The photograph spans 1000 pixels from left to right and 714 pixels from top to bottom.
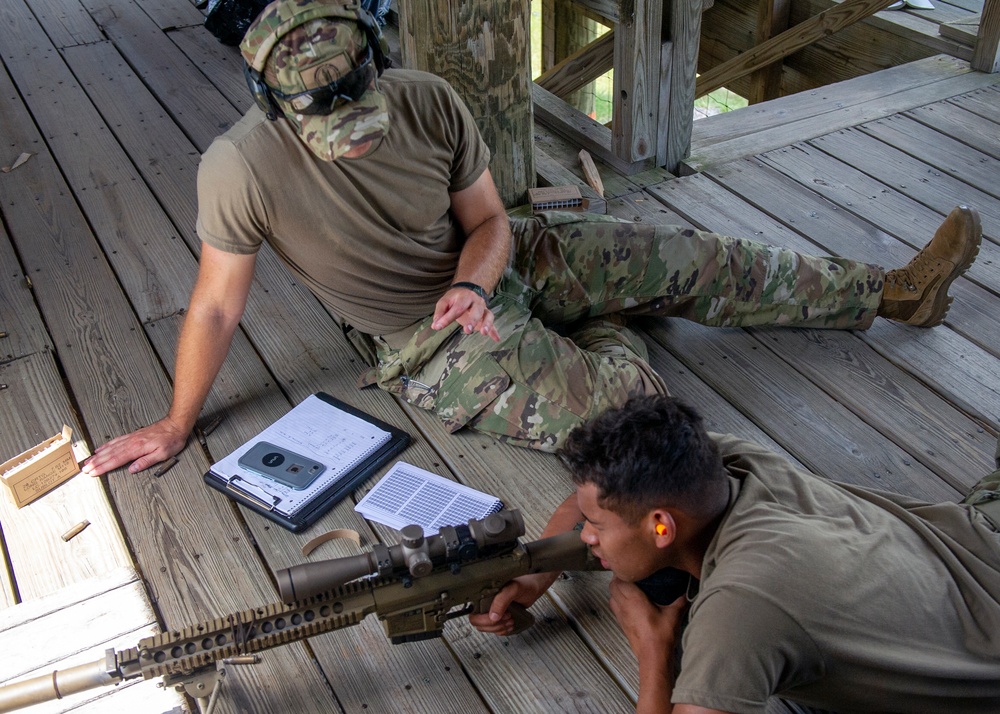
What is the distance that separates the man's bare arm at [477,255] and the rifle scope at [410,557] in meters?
0.65

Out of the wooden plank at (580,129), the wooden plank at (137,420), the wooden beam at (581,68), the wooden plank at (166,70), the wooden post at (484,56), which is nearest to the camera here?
the wooden plank at (137,420)

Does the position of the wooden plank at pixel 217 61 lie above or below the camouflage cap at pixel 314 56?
below

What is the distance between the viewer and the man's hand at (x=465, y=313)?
7.07 feet

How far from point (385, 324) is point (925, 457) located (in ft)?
4.73

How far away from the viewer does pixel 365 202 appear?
2.19m

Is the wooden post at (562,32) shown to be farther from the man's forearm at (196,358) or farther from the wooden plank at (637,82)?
the man's forearm at (196,358)

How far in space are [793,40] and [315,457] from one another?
12.7 ft

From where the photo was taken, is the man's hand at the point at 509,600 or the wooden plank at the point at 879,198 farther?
the wooden plank at the point at 879,198

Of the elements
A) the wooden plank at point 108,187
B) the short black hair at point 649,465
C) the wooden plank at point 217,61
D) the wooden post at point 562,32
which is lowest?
the wooden post at point 562,32

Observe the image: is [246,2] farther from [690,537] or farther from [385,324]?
[690,537]

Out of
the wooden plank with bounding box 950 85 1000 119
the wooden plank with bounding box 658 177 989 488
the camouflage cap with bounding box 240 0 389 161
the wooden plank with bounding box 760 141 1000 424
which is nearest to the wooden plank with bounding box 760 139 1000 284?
the wooden plank with bounding box 760 141 1000 424

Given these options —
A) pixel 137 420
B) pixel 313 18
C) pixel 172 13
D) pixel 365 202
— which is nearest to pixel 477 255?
pixel 365 202

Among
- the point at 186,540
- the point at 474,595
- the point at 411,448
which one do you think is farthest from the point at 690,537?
the point at 186,540

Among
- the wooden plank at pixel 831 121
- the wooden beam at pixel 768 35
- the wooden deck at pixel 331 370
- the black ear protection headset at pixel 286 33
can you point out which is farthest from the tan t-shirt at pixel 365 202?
the wooden beam at pixel 768 35
